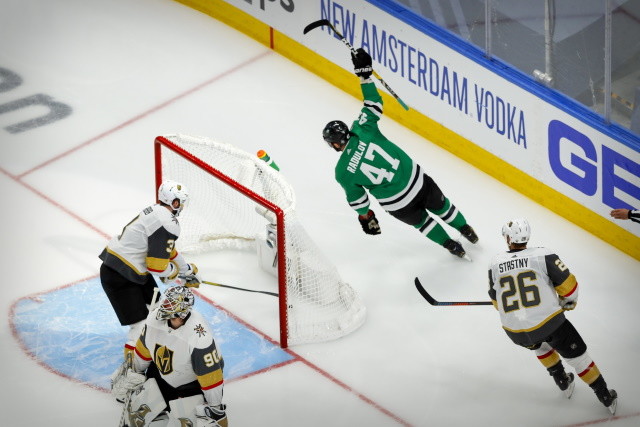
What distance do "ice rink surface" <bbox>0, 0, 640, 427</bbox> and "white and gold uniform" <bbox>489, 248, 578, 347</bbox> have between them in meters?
0.52

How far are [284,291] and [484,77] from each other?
1.98 meters

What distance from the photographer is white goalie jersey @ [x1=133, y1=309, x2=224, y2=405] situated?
583 cm

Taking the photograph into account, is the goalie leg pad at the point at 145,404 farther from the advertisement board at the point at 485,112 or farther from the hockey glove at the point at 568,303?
the advertisement board at the point at 485,112

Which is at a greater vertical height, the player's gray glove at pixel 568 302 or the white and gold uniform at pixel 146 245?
the white and gold uniform at pixel 146 245

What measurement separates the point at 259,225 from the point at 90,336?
107cm

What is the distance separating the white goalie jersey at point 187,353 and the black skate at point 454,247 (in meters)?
1.96

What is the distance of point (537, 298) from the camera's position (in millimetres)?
6191

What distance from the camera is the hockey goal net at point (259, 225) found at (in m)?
6.87

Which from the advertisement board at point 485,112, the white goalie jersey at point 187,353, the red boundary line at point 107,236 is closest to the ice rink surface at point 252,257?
the red boundary line at point 107,236

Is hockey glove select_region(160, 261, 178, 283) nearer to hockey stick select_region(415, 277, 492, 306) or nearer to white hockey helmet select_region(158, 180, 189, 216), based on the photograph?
white hockey helmet select_region(158, 180, 189, 216)

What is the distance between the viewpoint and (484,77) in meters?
8.00

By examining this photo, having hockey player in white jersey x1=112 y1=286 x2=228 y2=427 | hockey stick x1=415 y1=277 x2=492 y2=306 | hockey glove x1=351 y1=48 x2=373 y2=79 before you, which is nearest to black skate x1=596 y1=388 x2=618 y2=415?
hockey stick x1=415 y1=277 x2=492 y2=306

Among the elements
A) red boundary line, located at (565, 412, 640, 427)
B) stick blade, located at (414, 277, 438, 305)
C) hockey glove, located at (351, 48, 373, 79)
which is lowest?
red boundary line, located at (565, 412, 640, 427)

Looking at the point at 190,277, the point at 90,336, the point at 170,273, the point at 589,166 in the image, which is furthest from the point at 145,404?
the point at 589,166
